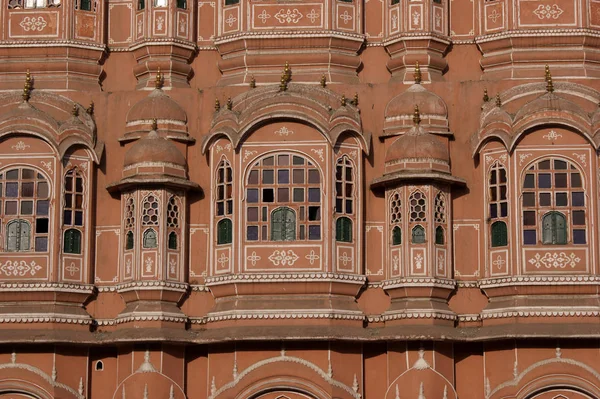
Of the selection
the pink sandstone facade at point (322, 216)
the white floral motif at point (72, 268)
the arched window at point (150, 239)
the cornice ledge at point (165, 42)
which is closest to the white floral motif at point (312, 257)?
the pink sandstone facade at point (322, 216)

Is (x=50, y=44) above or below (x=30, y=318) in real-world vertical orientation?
above

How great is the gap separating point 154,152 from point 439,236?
16.9ft

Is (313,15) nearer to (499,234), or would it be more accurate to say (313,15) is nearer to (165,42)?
(165,42)

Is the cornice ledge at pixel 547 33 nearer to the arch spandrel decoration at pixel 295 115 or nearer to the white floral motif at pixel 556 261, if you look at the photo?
the arch spandrel decoration at pixel 295 115

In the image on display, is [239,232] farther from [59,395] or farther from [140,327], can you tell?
[59,395]

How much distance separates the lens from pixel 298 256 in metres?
→ 28.0

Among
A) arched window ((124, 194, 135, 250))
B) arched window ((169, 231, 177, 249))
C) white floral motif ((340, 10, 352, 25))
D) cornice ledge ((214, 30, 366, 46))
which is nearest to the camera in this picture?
arched window ((169, 231, 177, 249))

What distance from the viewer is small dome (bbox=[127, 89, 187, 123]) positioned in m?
29.2

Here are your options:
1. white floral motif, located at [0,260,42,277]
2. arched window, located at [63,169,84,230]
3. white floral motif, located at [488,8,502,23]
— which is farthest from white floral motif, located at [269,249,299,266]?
white floral motif, located at [488,8,502,23]

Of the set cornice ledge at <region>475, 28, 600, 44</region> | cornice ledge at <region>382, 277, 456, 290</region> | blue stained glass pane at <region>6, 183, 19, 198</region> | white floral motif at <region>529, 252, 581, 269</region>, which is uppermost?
cornice ledge at <region>475, 28, 600, 44</region>

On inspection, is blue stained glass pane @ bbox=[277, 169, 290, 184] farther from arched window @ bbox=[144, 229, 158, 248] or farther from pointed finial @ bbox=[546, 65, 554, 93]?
→ pointed finial @ bbox=[546, 65, 554, 93]

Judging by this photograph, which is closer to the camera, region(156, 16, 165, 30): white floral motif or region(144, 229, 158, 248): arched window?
region(144, 229, 158, 248): arched window

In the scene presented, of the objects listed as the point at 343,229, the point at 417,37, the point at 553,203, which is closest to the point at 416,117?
the point at 417,37

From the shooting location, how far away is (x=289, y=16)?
1172 inches
